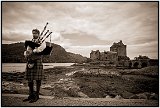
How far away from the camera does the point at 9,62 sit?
354 centimetres

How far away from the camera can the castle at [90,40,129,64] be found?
11.7 feet

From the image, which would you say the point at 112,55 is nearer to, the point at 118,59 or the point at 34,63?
the point at 118,59

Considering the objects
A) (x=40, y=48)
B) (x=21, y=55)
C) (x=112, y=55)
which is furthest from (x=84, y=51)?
(x=21, y=55)

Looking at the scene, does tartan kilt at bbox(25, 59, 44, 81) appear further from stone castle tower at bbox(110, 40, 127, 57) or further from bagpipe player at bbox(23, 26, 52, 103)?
stone castle tower at bbox(110, 40, 127, 57)

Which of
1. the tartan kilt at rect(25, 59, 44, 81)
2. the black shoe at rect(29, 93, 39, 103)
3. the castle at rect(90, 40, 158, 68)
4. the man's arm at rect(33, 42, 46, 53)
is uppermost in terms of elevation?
the man's arm at rect(33, 42, 46, 53)

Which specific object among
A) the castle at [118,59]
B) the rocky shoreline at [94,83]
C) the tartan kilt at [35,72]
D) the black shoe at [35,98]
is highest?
the castle at [118,59]

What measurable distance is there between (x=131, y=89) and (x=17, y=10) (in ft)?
5.89

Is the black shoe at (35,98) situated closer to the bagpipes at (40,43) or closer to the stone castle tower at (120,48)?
the bagpipes at (40,43)

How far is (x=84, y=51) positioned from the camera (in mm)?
3572

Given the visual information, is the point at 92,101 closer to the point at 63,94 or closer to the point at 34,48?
the point at 63,94

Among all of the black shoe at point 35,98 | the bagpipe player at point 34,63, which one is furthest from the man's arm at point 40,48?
the black shoe at point 35,98

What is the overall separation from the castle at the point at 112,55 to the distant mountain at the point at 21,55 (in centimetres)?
16

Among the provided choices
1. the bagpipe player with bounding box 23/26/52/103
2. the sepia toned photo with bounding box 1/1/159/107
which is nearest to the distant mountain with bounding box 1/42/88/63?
the sepia toned photo with bounding box 1/1/159/107

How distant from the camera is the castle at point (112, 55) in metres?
Result: 3.56
